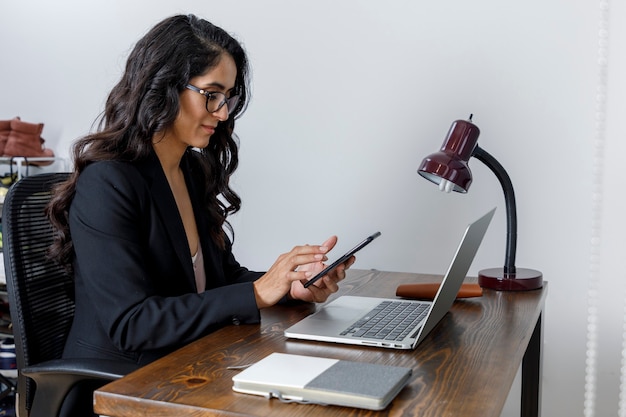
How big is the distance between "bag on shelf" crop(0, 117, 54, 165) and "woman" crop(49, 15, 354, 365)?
125 centimetres

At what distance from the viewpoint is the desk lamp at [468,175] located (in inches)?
63.1

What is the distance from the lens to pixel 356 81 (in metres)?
2.40

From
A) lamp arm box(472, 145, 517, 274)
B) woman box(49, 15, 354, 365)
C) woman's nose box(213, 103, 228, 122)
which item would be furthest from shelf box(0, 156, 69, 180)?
lamp arm box(472, 145, 517, 274)

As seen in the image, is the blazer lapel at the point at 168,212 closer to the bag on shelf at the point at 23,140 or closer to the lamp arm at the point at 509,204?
the lamp arm at the point at 509,204

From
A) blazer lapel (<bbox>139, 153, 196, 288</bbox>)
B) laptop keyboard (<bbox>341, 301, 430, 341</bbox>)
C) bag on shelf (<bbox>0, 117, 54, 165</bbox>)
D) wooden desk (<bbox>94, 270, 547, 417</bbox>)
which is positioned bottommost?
wooden desk (<bbox>94, 270, 547, 417</bbox>)

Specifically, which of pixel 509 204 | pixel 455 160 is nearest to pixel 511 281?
pixel 509 204

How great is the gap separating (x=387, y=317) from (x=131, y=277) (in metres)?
0.49

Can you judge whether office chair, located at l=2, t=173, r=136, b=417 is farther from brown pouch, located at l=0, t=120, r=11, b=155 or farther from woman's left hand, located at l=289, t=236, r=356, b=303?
brown pouch, located at l=0, t=120, r=11, b=155

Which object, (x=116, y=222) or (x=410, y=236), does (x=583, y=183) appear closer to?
(x=410, y=236)

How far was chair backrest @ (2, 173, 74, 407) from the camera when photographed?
1435 mm

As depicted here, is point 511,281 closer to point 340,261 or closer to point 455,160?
point 455,160

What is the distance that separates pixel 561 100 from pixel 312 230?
0.92 meters

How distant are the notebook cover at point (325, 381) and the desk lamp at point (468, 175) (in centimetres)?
65

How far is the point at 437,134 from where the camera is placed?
7.63 ft
